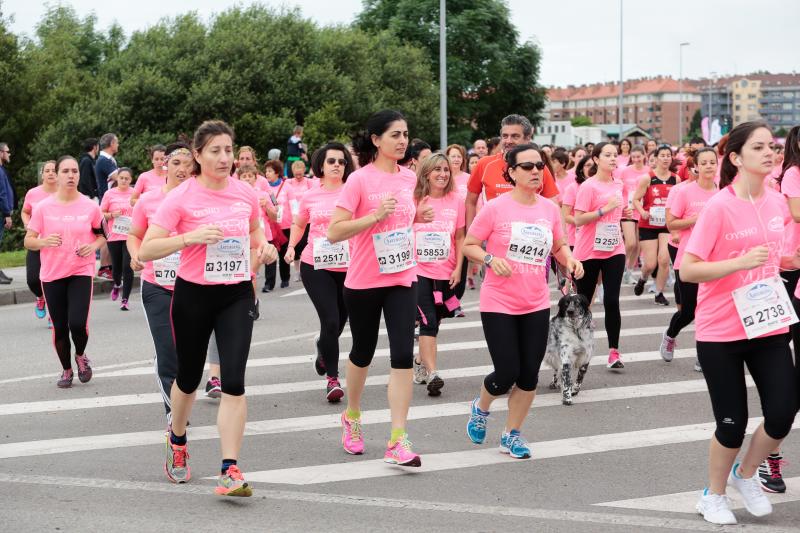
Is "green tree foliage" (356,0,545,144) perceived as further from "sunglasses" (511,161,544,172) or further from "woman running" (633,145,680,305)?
"sunglasses" (511,161,544,172)

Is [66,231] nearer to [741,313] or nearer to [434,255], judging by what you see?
[434,255]

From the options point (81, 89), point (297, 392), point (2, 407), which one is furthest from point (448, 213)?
point (81, 89)

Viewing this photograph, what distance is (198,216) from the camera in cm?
590

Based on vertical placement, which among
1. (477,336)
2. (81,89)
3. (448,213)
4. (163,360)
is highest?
(81,89)

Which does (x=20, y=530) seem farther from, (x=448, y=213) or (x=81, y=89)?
(x=81, y=89)

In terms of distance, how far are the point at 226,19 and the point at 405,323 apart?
125 ft

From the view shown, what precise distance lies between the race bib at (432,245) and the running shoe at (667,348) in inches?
93.7

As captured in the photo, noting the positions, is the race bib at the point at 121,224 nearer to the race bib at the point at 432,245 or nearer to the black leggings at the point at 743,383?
the race bib at the point at 432,245

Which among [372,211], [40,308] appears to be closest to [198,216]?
[372,211]

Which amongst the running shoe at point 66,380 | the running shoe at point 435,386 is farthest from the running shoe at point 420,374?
the running shoe at point 66,380

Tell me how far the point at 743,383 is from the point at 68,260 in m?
5.93

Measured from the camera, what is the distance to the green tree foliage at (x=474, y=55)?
5625 centimetres

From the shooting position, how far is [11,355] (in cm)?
1116

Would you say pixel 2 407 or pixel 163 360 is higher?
pixel 163 360
